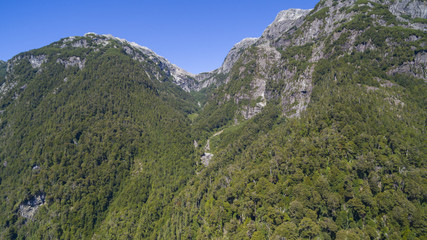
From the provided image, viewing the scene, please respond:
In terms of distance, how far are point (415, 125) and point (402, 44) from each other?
10139 cm

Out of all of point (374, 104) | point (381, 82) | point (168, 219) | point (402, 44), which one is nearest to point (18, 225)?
point (168, 219)

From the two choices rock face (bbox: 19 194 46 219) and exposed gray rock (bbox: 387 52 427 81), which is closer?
exposed gray rock (bbox: 387 52 427 81)

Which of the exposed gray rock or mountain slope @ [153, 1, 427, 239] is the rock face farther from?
the exposed gray rock

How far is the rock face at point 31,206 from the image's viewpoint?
187000 mm

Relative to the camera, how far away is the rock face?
614ft

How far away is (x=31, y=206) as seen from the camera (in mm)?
189625

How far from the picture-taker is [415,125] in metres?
130

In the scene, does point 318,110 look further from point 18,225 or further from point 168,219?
point 18,225

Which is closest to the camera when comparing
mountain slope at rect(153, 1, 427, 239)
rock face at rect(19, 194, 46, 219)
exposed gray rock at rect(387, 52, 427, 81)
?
mountain slope at rect(153, 1, 427, 239)

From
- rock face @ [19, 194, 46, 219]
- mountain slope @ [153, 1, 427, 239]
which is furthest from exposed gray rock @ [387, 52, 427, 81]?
rock face @ [19, 194, 46, 219]

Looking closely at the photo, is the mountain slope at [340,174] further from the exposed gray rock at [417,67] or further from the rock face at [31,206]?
the rock face at [31,206]

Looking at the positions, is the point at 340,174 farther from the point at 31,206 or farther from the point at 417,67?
the point at 31,206

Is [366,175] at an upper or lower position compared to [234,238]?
upper

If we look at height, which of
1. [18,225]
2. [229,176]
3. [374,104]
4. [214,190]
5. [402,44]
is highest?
[402,44]
